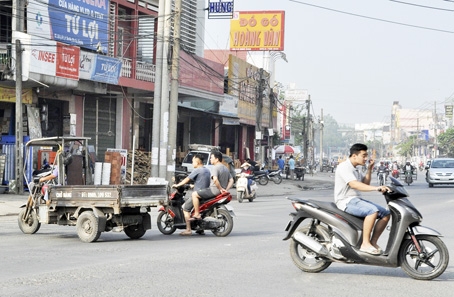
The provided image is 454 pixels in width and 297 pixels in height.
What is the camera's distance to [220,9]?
133ft

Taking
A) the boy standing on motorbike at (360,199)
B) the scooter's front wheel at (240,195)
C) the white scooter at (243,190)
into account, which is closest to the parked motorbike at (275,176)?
the white scooter at (243,190)

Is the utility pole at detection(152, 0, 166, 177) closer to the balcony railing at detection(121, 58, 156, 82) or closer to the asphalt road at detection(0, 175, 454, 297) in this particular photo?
the balcony railing at detection(121, 58, 156, 82)

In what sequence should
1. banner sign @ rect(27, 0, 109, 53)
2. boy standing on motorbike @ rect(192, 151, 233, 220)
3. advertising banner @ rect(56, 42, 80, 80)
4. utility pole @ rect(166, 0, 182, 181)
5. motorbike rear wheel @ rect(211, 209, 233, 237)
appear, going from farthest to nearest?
advertising banner @ rect(56, 42, 80, 80), utility pole @ rect(166, 0, 182, 181), banner sign @ rect(27, 0, 109, 53), motorbike rear wheel @ rect(211, 209, 233, 237), boy standing on motorbike @ rect(192, 151, 233, 220)

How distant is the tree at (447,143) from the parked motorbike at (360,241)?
11393 cm

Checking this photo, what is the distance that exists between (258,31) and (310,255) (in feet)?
171

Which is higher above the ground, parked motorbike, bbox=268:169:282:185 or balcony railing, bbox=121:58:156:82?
balcony railing, bbox=121:58:156:82

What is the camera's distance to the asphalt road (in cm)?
870

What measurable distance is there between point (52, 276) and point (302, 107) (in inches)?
4353

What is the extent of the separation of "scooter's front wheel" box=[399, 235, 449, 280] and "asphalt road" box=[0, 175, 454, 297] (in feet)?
0.43

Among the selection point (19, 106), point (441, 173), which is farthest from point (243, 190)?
point (441, 173)

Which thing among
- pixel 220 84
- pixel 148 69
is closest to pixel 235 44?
pixel 220 84

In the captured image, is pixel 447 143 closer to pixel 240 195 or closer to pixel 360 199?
pixel 240 195

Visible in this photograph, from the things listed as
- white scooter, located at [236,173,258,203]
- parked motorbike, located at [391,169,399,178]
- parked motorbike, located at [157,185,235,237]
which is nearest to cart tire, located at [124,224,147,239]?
parked motorbike, located at [157,185,235,237]

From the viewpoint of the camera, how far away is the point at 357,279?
973 cm
